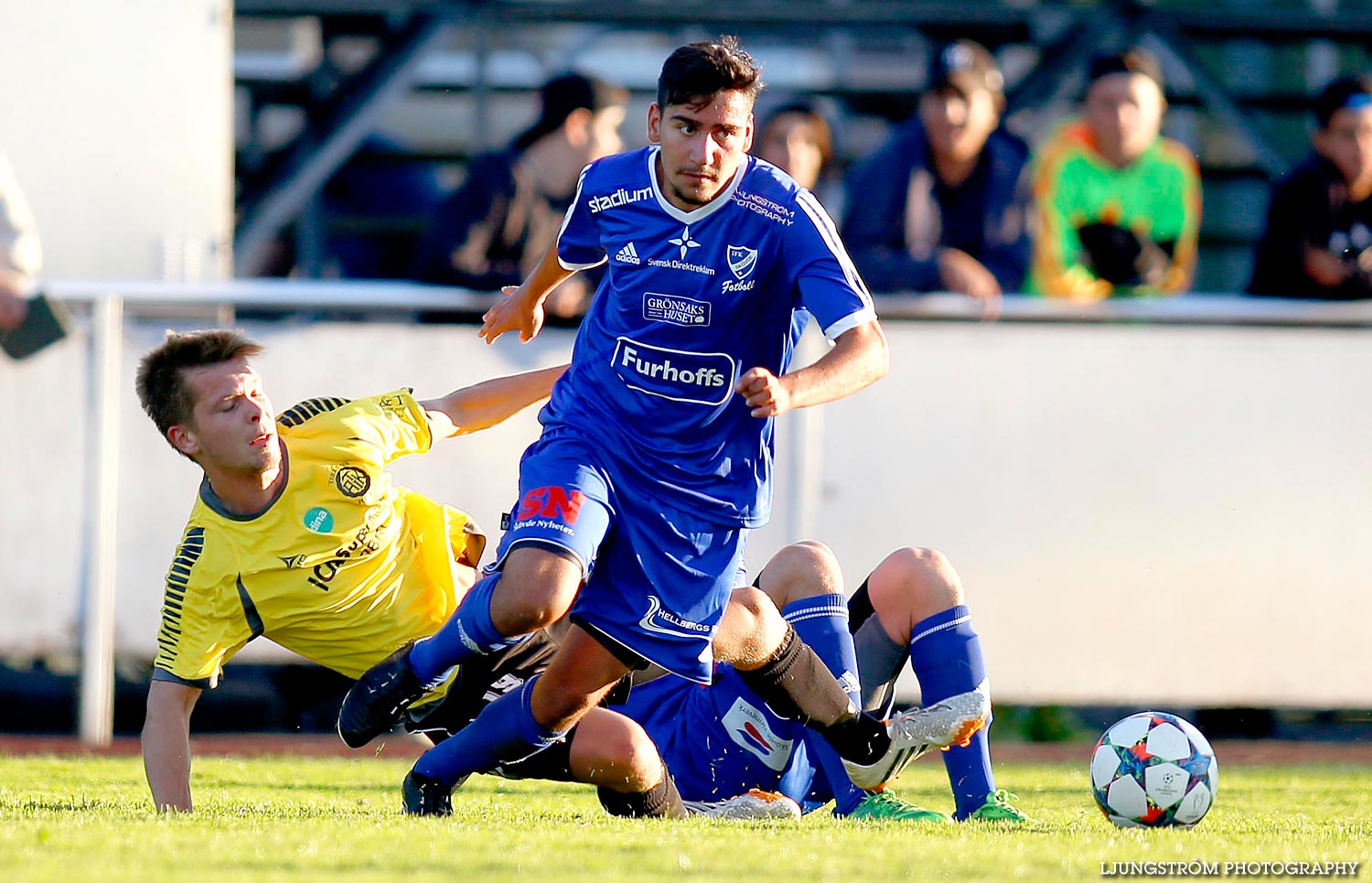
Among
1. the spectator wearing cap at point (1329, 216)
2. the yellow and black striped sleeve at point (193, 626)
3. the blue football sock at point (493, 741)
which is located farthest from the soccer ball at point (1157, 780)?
→ the spectator wearing cap at point (1329, 216)

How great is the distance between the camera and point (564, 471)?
4629mm

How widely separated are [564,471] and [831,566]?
0.93 meters

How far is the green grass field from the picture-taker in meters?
3.62

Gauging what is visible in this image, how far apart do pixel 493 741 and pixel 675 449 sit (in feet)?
2.99


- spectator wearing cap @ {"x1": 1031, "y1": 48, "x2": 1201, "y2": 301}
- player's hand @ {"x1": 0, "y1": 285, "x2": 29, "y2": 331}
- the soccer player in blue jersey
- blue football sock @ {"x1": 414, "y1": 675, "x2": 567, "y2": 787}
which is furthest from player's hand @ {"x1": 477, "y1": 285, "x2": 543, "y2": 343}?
spectator wearing cap @ {"x1": 1031, "y1": 48, "x2": 1201, "y2": 301}

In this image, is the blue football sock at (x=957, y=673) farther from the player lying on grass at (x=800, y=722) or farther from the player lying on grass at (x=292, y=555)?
the player lying on grass at (x=292, y=555)

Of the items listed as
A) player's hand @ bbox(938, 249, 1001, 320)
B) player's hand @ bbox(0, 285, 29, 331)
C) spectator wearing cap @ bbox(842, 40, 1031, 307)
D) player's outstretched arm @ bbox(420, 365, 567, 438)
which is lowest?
player's outstretched arm @ bbox(420, 365, 567, 438)

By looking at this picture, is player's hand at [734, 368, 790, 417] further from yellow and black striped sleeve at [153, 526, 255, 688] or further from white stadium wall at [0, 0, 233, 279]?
white stadium wall at [0, 0, 233, 279]

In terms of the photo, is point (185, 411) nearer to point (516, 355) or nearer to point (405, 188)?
point (516, 355)

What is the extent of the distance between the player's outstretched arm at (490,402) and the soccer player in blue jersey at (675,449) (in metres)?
0.65

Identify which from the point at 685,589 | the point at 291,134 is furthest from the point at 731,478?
the point at 291,134

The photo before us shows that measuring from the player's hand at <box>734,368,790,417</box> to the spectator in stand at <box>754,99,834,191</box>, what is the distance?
390 cm

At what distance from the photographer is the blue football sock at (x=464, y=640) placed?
459cm

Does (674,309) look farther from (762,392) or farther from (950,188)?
(950,188)
